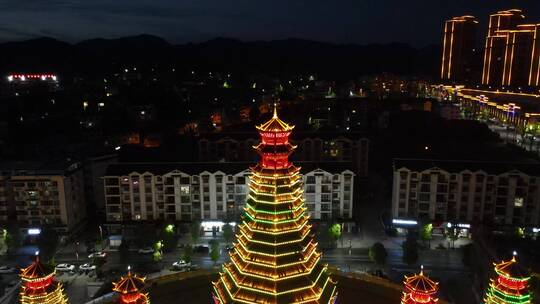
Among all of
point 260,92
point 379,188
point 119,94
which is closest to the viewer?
point 379,188

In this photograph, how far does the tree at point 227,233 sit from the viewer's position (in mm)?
49053

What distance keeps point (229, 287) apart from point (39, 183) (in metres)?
33.4

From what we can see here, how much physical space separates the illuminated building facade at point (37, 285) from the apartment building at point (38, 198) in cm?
2480

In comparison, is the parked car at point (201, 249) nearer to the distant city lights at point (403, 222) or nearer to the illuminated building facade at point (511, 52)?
the distant city lights at point (403, 222)

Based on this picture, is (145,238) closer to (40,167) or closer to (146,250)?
(146,250)

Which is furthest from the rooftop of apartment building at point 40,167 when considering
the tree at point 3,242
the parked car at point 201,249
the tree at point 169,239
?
the parked car at point 201,249

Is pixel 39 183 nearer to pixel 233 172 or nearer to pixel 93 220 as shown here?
pixel 93 220

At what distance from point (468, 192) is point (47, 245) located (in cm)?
4684

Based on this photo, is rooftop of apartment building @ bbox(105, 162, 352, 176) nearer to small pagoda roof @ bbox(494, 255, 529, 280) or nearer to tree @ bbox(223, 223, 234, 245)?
tree @ bbox(223, 223, 234, 245)

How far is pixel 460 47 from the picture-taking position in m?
194

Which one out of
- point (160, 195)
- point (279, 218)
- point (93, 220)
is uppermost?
point (279, 218)

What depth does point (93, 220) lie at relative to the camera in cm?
5762

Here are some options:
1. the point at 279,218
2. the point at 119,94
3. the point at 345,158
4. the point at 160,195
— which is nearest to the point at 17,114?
the point at 119,94

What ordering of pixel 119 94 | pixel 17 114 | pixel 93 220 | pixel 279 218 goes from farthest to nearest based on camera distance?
pixel 119 94 < pixel 17 114 < pixel 93 220 < pixel 279 218
